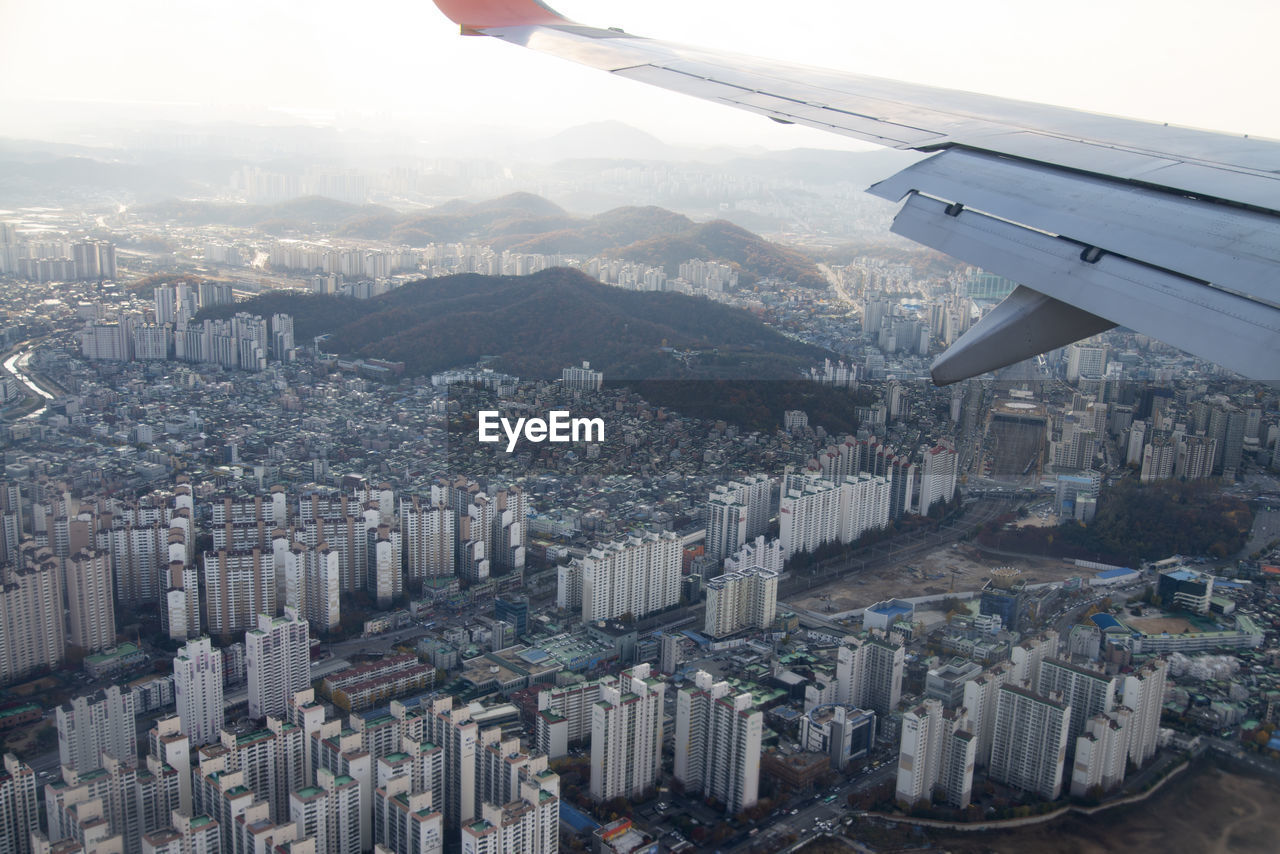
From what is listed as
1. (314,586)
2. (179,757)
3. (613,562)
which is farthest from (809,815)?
(314,586)

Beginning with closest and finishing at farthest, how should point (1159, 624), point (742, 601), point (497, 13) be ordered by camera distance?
point (497, 13) → point (1159, 624) → point (742, 601)

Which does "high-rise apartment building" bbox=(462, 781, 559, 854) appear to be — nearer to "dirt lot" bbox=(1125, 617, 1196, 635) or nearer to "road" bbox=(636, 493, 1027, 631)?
"road" bbox=(636, 493, 1027, 631)

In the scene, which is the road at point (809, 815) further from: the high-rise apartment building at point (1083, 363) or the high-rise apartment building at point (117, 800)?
the high-rise apartment building at point (1083, 363)

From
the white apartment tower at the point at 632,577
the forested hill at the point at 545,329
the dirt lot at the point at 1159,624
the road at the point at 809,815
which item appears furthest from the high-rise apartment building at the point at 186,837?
the forested hill at the point at 545,329

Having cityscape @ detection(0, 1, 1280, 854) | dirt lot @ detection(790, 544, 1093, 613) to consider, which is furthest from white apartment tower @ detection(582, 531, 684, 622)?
dirt lot @ detection(790, 544, 1093, 613)

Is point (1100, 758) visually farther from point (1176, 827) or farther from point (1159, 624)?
point (1159, 624)

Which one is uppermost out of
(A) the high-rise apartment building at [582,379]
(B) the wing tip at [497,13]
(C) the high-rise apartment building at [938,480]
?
(B) the wing tip at [497,13]

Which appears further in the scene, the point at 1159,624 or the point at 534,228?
the point at 534,228

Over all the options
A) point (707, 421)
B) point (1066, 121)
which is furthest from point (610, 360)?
point (1066, 121)
